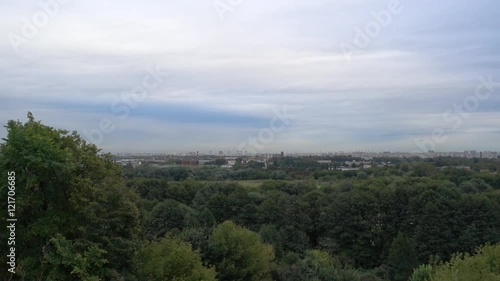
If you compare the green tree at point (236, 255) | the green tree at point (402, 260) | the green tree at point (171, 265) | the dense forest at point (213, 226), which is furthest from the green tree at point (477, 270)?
the green tree at point (402, 260)

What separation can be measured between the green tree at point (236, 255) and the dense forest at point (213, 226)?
2.5 inches

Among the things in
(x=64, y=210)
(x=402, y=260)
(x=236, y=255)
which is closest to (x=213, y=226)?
(x=236, y=255)

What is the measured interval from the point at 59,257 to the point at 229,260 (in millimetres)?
12288

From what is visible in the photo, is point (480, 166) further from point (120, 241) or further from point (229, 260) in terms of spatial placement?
point (120, 241)

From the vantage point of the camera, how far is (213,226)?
116 ft

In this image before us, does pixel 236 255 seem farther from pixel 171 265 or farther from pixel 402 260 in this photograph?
pixel 402 260

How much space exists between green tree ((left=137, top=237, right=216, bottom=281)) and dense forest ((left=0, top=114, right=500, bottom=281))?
1.9 inches

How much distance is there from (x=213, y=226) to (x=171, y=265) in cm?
1535

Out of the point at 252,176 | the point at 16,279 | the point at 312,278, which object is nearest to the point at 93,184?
the point at 16,279

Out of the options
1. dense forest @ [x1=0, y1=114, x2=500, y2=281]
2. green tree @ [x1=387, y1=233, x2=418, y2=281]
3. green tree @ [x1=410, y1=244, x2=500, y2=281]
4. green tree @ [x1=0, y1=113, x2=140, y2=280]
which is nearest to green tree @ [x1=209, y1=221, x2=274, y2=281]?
dense forest @ [x1=0, y1=114, x2=500, y2=281]

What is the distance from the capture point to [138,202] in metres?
19.9

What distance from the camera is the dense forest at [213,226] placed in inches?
667

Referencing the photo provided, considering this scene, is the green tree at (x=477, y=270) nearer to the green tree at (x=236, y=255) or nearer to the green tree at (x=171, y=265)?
the green tree at (x=171, y=265)

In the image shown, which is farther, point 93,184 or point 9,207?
point 93,184
